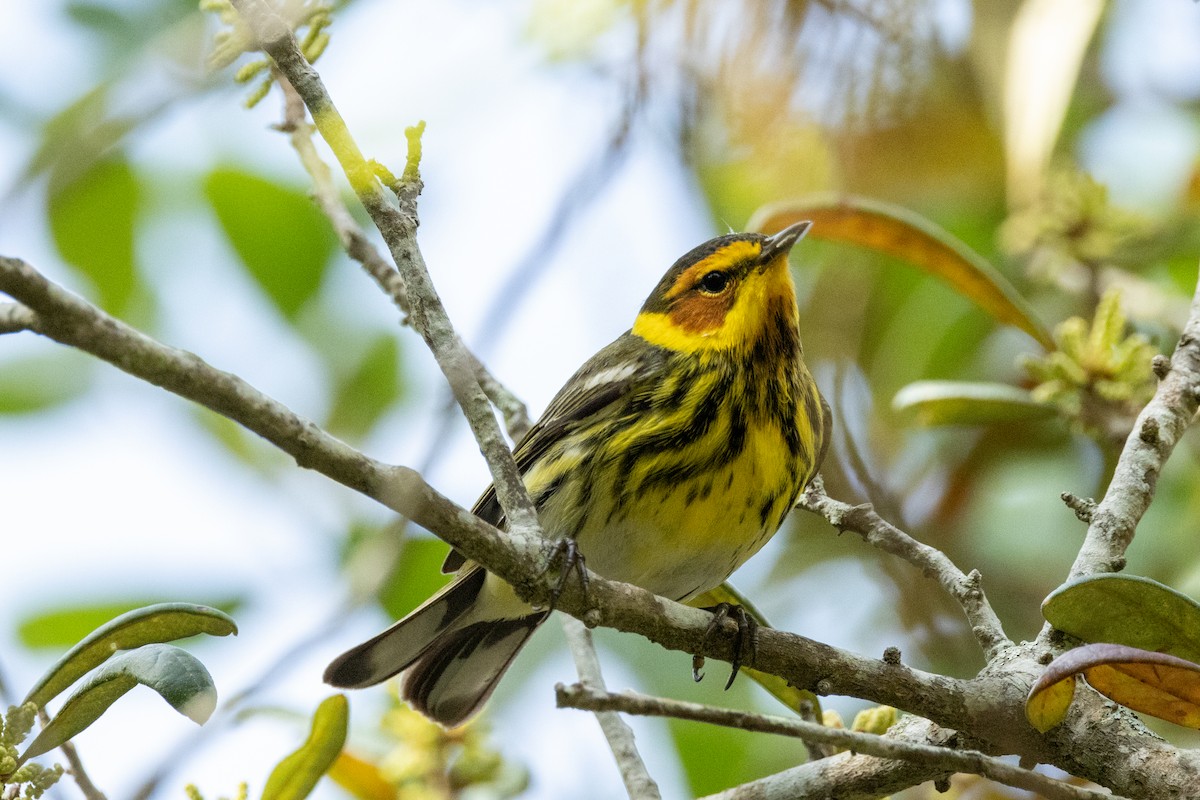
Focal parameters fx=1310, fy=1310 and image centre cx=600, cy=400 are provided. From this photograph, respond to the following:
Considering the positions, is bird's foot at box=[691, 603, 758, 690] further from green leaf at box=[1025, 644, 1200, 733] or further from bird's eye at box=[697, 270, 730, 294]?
bird's eye at box=[697, 270, 730, 294]

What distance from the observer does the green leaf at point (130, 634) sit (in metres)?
2.24

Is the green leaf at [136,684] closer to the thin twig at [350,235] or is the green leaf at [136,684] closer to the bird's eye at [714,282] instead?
the thin twig at [350,235]

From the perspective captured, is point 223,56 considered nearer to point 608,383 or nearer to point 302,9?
point 302,9

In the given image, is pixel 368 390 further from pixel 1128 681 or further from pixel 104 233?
pixel 1128 681

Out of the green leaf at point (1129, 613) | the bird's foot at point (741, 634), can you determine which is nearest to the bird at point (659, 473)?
the bird's foot at point (741, 634)

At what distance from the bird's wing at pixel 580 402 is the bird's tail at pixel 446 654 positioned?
13 cm

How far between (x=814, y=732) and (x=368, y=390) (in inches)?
128

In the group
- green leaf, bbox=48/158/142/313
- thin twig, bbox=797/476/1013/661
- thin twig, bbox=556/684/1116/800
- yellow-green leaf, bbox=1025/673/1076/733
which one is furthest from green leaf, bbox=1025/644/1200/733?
green leaf, bbox=48/158/142/313

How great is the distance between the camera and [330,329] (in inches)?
189

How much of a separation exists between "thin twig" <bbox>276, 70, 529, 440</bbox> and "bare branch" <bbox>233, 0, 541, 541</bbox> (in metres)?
0.48

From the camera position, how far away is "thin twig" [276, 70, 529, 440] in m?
3.08

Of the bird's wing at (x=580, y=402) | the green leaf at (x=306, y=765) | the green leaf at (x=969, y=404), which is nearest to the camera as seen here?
the green leaf at (x=306, y=765)

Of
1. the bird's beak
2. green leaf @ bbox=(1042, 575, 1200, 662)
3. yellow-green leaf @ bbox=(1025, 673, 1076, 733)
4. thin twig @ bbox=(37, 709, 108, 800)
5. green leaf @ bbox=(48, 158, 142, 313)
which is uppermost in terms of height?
green leaf @ bbox=(48, 158, 142, 313)

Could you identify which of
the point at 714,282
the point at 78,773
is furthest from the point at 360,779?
the point at 714,282
